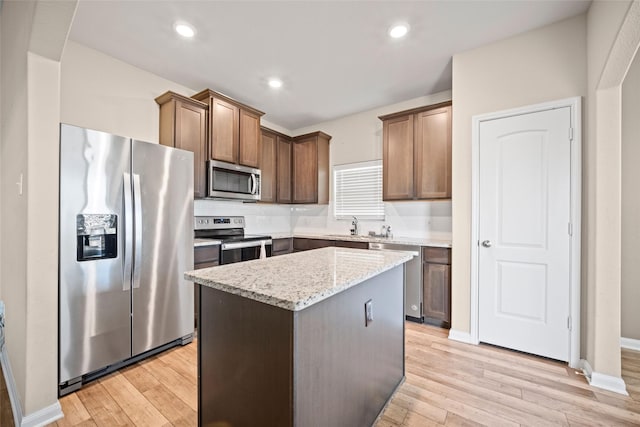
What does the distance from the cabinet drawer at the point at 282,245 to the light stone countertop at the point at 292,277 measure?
225 centimetres

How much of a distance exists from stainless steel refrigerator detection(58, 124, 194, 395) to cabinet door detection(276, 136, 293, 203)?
196 cm

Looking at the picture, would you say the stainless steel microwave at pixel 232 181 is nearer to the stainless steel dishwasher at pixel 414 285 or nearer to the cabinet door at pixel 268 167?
the cabinet door at pixel 268 167

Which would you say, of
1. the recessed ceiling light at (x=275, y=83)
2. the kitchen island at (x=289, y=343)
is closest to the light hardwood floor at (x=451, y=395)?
the kitchen island at (x=289, y=343)

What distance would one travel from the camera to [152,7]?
7.01 feet

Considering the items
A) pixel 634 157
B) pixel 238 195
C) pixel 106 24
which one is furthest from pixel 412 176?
pixel 106 24

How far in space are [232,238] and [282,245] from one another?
35.6 inches

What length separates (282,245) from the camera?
410 centimetres

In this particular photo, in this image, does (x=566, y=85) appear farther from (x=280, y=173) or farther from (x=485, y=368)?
(x=280, y=173)

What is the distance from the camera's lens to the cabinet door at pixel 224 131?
3279 mm

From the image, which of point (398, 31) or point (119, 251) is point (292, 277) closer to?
point (119, 251)

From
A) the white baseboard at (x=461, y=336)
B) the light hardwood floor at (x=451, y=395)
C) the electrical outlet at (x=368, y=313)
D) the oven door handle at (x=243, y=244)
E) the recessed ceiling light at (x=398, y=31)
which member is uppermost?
the recessed ceiling light at (x=398, y=31)

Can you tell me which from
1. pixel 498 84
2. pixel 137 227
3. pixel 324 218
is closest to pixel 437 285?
pixel 498 84

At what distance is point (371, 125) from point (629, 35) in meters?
2.81

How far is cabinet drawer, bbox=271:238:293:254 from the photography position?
3959 millimetres
